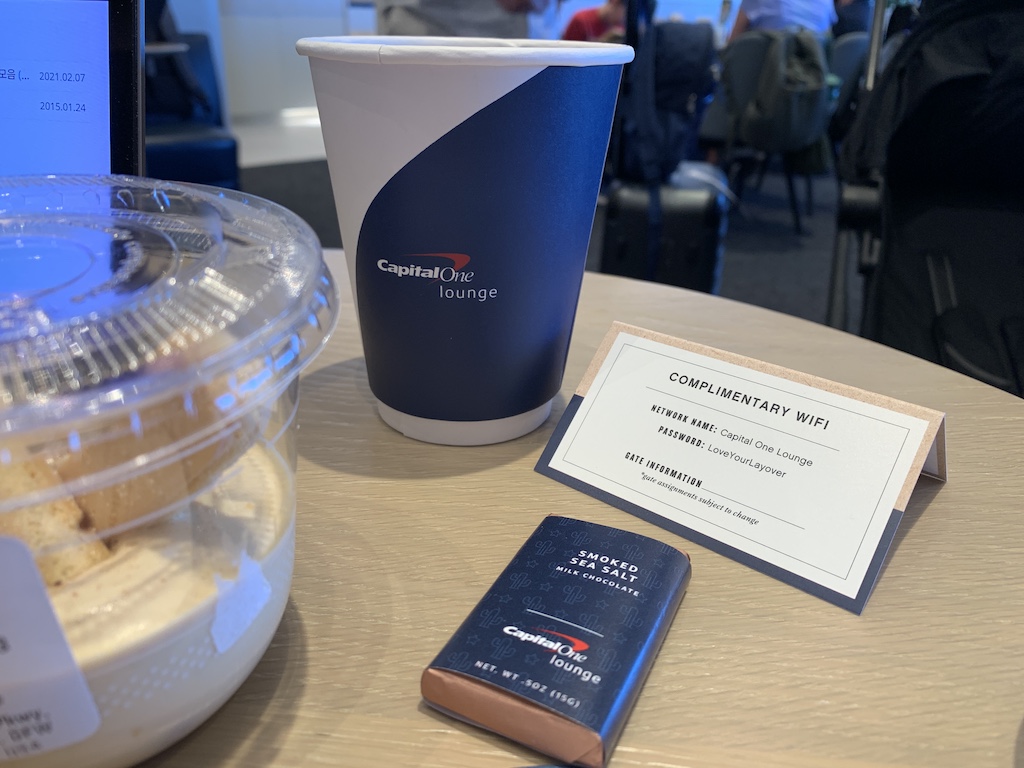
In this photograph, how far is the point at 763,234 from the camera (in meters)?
3.19

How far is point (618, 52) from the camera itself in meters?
0.44

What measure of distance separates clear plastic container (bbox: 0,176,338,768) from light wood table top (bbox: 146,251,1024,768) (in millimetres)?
42

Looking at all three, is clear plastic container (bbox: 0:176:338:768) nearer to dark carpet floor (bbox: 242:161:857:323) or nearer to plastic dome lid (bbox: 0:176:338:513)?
plastic dome lid (bbox: 0:176:338:513)

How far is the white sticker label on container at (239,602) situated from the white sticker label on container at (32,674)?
4 cm

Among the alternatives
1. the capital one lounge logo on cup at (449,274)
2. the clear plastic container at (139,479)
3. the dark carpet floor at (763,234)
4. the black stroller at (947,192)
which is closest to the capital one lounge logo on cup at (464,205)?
the capital one lounge logo on cup at (449,274)

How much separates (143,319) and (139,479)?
0.19ft

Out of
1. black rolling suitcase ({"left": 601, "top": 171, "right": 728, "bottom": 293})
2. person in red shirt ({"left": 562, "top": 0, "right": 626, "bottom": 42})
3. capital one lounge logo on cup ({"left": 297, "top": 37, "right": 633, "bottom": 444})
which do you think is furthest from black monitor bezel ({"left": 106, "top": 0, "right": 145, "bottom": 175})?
person in red shirt ({"left": 562, "top": 0, "right": 626, "bottom": 42})

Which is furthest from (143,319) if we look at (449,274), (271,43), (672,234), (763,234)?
(271,43)

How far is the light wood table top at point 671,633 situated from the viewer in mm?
304

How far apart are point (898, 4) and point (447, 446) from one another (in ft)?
3.74

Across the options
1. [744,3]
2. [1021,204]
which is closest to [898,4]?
[1021,204]

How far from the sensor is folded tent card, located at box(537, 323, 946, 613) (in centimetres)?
40

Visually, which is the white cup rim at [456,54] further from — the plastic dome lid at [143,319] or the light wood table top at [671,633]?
the light wood table top at [671,633]

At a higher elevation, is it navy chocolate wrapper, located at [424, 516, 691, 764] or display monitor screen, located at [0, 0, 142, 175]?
display monitor screen, located at [0, 0, 142, 175]
